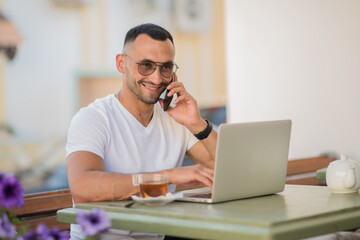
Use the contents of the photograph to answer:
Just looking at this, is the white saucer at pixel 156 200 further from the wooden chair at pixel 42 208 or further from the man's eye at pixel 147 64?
the wooden chair at pixel 42 208

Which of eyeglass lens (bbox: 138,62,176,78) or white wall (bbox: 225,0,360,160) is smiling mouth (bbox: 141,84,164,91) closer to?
eyeglass lens (bbox: 138,62,176,78)

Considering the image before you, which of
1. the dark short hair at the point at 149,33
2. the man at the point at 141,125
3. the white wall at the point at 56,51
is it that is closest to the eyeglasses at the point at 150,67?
the man at the point at 141,125

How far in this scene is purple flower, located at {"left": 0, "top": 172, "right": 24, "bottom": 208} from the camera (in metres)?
1.30

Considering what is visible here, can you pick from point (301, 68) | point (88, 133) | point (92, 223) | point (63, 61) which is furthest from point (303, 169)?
point (63, 61)

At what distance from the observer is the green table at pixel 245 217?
4.86 feet

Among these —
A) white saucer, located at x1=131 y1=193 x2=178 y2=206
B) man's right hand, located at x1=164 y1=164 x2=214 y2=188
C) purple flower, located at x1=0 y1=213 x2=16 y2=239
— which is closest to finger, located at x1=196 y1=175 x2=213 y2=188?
man's right hand, located at x1=164 y1=164 x2=214 y2=188

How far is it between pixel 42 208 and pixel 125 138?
50 cm

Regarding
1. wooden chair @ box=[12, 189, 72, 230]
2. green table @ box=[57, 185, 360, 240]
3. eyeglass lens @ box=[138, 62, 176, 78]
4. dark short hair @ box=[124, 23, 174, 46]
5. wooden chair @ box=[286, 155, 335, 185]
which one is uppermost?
dark short hair @ box=[124, 23, 174, 46]

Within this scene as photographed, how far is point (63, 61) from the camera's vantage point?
946cm

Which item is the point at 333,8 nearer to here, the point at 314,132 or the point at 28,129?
the point at 314,132

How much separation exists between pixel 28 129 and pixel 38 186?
0.92 m

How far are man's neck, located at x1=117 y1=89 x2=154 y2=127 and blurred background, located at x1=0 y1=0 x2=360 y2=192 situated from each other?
72.4 inches

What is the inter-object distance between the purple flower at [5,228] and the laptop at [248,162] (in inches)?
25.8

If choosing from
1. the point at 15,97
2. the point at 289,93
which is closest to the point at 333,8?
the point at 289,93
